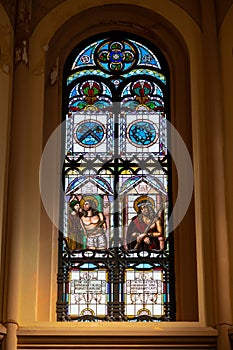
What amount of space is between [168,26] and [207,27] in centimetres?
58

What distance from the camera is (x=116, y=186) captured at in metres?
11.7

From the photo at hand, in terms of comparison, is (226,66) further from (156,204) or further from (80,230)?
(80,230)

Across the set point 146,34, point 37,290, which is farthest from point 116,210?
point 146,34

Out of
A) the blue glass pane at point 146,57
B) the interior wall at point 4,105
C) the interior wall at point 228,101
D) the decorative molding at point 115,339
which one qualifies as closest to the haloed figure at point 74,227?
the interior wall at point 4,105

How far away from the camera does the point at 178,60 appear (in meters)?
12.1

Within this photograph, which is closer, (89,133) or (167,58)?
(89,133)

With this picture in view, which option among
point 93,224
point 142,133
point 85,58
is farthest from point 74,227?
point 85,58

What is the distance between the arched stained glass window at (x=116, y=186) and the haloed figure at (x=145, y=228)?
11 millimetres

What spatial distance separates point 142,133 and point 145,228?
122 cm

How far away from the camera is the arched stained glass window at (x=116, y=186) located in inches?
436

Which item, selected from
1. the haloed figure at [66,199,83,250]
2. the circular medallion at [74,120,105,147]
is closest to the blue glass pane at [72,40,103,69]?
the circular medallion at [74,120,105,147]

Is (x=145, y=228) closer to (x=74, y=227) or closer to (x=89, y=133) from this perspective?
(x=74, y=227)

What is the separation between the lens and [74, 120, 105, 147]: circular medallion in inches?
468

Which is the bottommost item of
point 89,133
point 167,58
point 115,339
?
point 115,339
